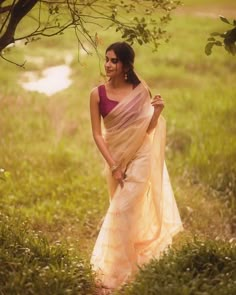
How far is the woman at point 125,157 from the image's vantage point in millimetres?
5461

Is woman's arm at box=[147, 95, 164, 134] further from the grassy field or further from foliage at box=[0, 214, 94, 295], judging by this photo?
foliage at box=[0, 214, 94, 295]

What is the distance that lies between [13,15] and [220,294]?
2820 mm

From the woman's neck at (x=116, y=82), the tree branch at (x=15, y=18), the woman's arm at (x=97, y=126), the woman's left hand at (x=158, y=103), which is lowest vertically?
the woman's arm at (x=97, y=126)

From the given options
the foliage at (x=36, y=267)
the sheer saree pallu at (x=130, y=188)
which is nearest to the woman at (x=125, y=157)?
the sheer saree pallu at (x=130, y=188)

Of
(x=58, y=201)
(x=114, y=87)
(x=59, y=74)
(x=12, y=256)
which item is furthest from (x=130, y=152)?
(x=59, y=74)

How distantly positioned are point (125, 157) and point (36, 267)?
1281 millimetres

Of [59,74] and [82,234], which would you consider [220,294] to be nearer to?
[82,234]

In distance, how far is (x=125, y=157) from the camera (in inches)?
221

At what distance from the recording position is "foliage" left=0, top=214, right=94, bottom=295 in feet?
15.5

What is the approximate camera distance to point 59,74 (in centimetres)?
1440

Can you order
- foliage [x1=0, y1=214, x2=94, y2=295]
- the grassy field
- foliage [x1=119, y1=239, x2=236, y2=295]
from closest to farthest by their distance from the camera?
foliage [x1=119, y1=239, x2=236, y2=295] → foliage [x1=0, y1=214, x2=94, y2=295] → the grassy field

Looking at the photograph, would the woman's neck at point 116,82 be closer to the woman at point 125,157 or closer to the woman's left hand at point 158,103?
the woman at point 125,157

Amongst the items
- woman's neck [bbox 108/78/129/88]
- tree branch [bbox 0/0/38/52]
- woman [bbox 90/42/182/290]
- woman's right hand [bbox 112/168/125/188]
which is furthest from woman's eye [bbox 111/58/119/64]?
woman's right hand [bbox 112/168/125/188]

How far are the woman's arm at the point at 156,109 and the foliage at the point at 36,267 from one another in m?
1.30
